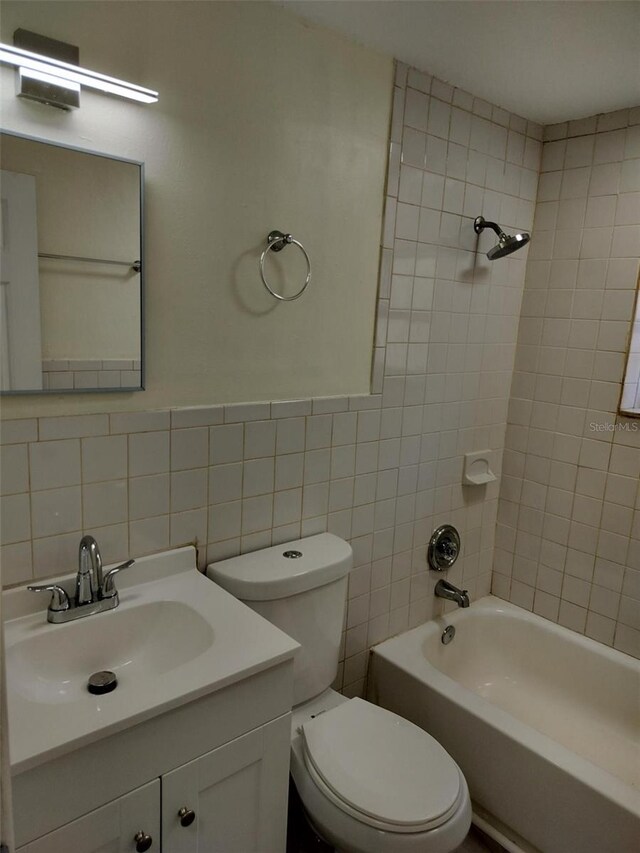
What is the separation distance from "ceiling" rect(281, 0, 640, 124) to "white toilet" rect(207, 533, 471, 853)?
1.46 m

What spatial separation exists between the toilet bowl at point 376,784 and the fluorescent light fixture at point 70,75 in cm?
160

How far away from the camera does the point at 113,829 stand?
1018 mm

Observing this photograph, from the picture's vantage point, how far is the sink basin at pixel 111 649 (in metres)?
1.18

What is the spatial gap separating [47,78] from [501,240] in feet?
4.65

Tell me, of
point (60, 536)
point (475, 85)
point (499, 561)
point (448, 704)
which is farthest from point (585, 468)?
point (60, 536)

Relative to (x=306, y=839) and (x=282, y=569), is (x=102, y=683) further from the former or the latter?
(x=306, y=839)

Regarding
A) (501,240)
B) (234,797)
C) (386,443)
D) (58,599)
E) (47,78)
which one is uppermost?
(47,78)

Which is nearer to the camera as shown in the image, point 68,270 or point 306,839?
point 68,270

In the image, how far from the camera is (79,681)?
124 centimetres

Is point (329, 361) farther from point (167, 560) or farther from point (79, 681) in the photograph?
point (79, 681)

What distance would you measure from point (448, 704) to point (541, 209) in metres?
1.89

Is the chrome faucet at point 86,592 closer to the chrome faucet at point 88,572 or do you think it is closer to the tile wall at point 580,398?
the chrome faucet at point 88,572

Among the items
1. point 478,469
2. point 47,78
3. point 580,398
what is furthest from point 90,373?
point 580,398

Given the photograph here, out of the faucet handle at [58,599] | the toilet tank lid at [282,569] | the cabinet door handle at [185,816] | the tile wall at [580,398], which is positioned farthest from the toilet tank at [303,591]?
the tile wall at [580,398]
